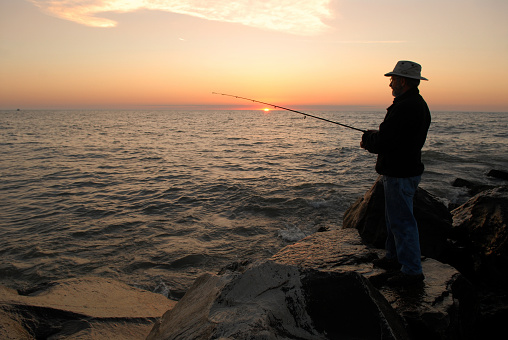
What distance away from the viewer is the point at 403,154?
10.9 feet

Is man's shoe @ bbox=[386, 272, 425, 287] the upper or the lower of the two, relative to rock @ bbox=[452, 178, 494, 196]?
upper

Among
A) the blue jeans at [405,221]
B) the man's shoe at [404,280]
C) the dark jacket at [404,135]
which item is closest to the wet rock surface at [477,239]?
the man's shoe at [404,280]

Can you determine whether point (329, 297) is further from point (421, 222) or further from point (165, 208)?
point (165, 208)

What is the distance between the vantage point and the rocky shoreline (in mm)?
2244

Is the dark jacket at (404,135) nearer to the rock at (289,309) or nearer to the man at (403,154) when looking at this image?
the man at (403,154)

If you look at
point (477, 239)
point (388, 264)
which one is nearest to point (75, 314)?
point (388, 264)

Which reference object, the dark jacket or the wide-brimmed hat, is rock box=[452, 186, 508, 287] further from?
the wide-brimmed hat

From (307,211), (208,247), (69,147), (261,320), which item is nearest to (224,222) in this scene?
(208,247)

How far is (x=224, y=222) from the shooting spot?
8633 mm

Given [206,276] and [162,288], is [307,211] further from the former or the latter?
[206,276]

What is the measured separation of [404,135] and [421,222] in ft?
7.50

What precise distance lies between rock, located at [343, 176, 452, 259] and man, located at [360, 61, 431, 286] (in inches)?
55.8

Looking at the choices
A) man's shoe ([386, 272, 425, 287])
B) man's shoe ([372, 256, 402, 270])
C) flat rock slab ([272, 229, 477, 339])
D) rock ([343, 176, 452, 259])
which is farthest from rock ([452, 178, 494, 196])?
man's shoe ([386, 272, 425, 287])

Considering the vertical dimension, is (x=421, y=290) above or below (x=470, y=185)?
above
